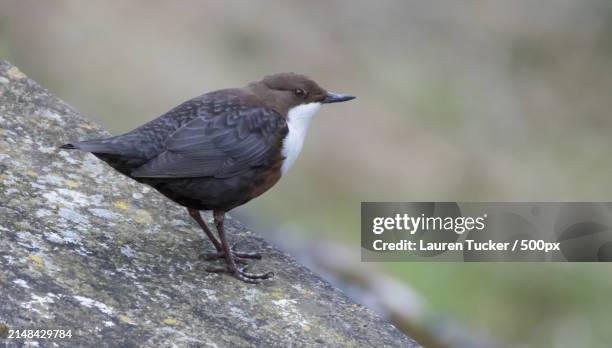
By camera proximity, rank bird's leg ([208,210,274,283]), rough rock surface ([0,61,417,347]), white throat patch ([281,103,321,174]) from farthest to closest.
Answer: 1. white throat patch ([281,103,321,174])
2. bird's leg ([208,210,274,283])
3. rough rock surface ([0,61,417,347])

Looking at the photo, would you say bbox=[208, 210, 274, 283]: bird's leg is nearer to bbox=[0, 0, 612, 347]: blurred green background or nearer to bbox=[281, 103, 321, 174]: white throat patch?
bbox=[281, 103, 321, 174]: white throat patch

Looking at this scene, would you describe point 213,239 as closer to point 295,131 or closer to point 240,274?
point 240,274

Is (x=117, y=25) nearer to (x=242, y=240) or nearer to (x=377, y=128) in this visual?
(x=377, y=128)

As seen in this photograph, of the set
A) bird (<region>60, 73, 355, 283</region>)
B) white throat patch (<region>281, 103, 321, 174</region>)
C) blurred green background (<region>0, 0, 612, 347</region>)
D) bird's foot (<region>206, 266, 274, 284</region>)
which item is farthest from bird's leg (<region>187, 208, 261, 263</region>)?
blurred green background (<region>0, 0, 612, 347</region>)

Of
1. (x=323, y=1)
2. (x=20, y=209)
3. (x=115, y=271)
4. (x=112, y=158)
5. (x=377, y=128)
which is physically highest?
(x=323, y=1)

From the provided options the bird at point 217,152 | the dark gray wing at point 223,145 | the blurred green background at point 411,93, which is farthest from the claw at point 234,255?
the blurred green background at point 411,93

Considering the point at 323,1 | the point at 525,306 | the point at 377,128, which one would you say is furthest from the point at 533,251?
the point at 323,1
